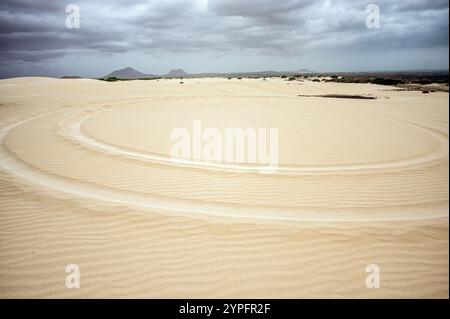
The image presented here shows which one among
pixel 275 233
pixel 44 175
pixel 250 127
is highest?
pixel 250 127

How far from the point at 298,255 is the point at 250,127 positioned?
7.63 metres

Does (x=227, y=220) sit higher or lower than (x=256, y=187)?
lower

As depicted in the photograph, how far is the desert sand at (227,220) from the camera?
3.37 m

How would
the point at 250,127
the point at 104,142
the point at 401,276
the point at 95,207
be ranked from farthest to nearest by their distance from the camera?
the point at 250,127
the point at 104,142
the point at 95,207
the point at 401,276

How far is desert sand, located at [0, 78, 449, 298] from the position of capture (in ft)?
11.1

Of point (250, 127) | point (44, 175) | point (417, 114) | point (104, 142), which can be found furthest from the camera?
point (417, 114)

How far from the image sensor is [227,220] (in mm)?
4559

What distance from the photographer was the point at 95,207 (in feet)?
16.4

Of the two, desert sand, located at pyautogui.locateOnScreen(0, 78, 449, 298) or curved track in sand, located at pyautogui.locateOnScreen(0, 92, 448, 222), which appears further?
curved track in sand, located at pyautogui.locateOnScreen(0, 92, 448, 222)

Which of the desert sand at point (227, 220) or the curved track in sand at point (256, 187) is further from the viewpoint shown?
the curved track in sand at point (256, 187)

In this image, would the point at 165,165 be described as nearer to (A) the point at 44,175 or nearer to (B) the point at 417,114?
(A) the point at 44,175

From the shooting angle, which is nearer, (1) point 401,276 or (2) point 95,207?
(1) point 401,276

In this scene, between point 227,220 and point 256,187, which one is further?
point 256,187
